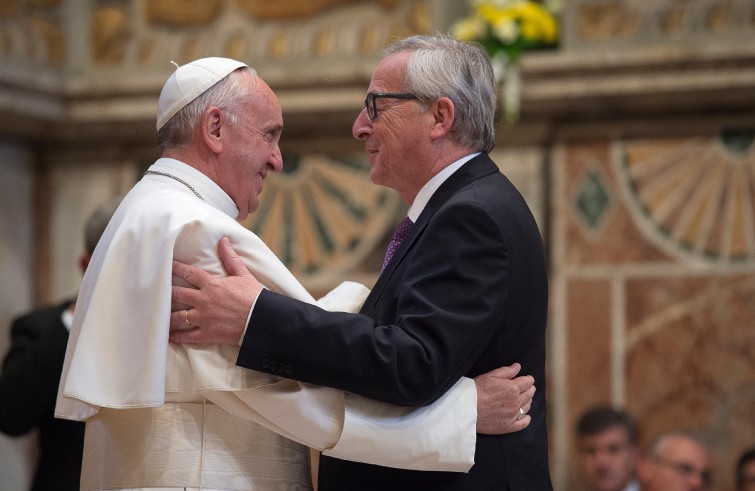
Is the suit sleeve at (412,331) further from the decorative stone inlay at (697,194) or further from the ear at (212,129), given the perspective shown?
the decorative stone inlay at (697,194)

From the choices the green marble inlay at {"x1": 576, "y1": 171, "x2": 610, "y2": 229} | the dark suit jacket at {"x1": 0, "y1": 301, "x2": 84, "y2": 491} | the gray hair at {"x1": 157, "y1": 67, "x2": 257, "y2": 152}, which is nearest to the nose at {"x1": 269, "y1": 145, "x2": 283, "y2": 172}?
the gray hair at {"x1": 157, "y1": 67, "x2": 257, "y2": 152}

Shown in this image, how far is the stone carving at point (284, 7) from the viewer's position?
7.50 m

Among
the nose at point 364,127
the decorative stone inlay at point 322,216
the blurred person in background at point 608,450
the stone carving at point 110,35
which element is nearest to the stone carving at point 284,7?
the stone carving at point 110,35

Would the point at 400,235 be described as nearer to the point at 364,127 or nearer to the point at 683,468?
the point at 364,127

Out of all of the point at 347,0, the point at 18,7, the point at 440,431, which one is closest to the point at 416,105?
the point at 440,431

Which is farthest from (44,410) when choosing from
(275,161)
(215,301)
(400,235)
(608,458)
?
(608,458)

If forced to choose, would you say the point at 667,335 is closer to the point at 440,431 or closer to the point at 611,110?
the point at 611,110

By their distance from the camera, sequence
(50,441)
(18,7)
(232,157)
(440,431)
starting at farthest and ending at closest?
(18,7)
(50,441)
(232,157)
(440,431)

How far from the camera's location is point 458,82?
3.66 meters

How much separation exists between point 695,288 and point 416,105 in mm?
3413

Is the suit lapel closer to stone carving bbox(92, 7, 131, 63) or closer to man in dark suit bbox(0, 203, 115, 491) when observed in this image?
man in dark suit bbox(0, 203, 115, 491)

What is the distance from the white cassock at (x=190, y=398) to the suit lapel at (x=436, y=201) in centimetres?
25

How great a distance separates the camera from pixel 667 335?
666cm

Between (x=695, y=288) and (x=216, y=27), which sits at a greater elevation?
(x=216, y=27)
